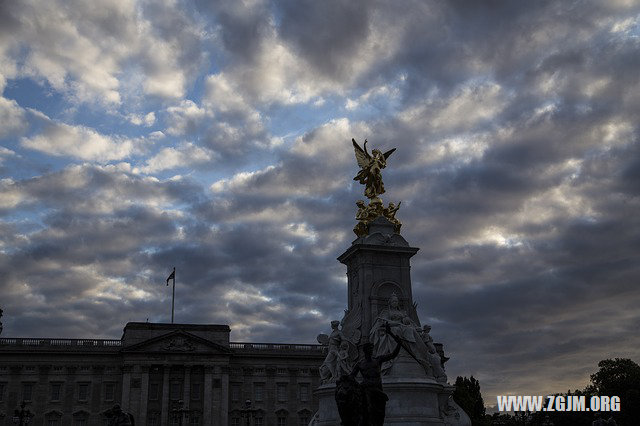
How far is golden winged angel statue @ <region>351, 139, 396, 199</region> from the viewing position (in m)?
33.4

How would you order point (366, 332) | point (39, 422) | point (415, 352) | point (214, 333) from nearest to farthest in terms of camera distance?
point (415, 352), point (366, 332), point (39, 422), point (214, 333)

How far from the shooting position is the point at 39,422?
3191 inches

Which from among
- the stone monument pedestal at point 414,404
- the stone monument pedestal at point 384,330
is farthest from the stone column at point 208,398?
the stone monument pedestal at point 414,404

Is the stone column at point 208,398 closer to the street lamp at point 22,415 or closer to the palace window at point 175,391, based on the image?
the palace window at point 175,391

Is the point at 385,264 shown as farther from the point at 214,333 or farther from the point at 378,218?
the point at 214,333

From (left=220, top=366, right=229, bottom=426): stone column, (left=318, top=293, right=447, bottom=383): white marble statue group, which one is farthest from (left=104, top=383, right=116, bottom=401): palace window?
(left=318, top=293, right=447, bottom=383): white marble statue group

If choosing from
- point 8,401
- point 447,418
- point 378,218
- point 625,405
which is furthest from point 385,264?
point 8,401

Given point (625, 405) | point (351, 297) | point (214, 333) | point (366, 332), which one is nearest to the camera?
point (366, 332)

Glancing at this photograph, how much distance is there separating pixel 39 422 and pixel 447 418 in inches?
2657

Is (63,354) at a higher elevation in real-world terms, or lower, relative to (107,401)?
higher

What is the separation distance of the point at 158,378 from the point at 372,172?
202 ft

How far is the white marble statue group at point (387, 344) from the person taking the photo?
91.0 ft

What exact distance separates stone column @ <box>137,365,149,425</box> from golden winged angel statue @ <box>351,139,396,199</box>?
60.0m

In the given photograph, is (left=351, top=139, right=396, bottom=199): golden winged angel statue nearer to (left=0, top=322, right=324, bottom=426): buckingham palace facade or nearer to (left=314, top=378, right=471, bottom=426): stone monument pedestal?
(left=314, top=378, right=471, bottom=426): stone monument pedestal
